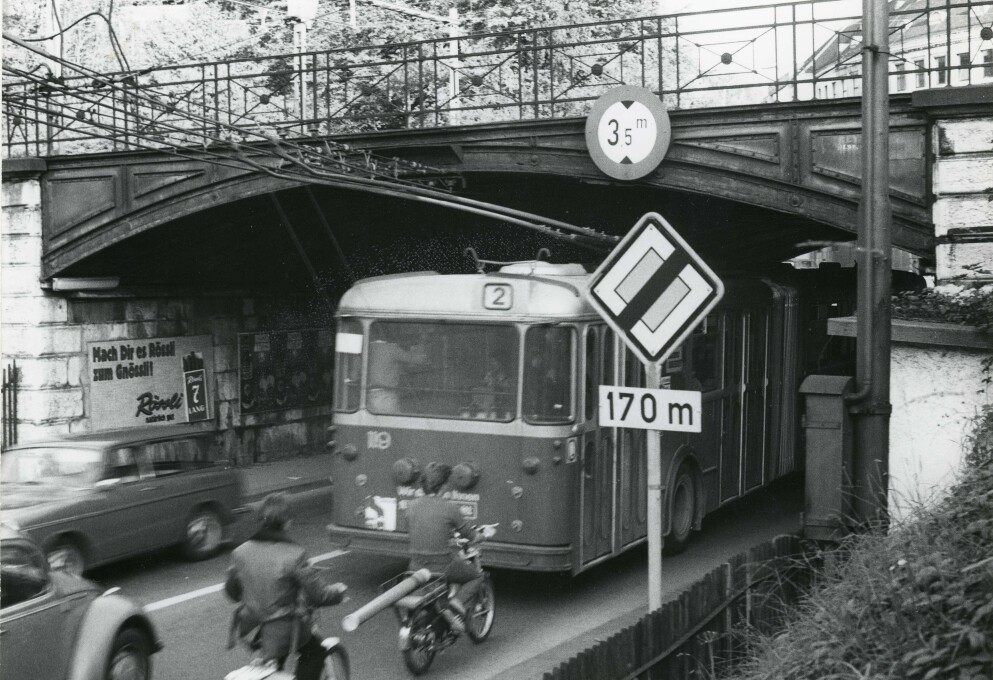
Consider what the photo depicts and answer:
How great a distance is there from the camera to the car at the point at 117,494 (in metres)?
10.1

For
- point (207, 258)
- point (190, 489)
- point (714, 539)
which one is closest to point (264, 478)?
point (207, 258)

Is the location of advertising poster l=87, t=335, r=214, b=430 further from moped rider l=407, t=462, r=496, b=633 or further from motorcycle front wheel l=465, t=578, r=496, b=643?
moped rider l=407, t=462, r=496, b=633

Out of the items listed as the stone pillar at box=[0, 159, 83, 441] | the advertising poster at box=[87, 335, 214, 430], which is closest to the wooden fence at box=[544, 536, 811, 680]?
the stone pillar at box=[0, 159, 83, 441]

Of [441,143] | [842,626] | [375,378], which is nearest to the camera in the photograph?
[842,626]

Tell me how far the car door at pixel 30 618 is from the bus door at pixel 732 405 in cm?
822

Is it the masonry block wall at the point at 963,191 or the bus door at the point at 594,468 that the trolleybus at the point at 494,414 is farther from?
the masonry block wall at the point at 963,191

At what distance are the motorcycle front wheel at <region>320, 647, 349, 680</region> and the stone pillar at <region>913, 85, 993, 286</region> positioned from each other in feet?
24.8

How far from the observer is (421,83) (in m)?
14.5

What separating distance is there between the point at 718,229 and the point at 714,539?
24.2 feet

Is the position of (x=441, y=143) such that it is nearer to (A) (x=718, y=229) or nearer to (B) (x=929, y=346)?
(A) (x=718, y=229)

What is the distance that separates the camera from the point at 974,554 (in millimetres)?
5637

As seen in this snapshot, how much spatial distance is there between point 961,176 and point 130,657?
29.7 feet

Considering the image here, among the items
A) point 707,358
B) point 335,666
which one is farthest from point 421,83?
point 335,666

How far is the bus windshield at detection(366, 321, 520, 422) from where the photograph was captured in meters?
9.66
